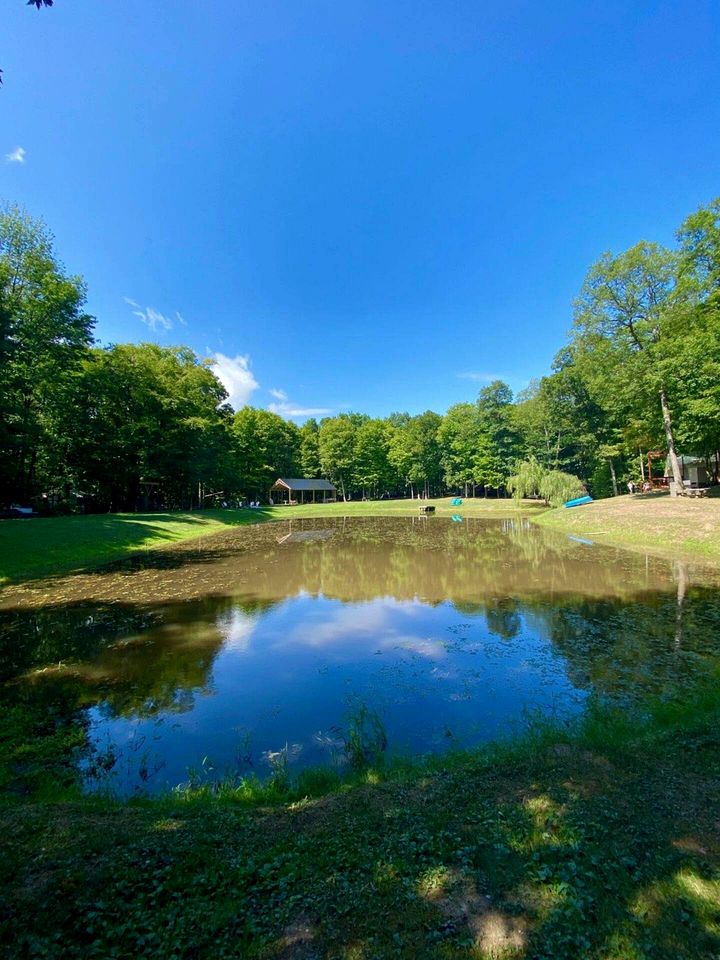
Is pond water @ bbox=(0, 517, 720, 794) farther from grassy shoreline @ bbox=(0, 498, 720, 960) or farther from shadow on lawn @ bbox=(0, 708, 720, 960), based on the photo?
shadow on lawn @ bbox=(0, 708, 720, 960)

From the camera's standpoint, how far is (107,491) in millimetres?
40562

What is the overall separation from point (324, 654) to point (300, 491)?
6198 cm

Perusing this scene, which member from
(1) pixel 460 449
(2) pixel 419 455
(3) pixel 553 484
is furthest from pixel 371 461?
(3) pixel 553 484

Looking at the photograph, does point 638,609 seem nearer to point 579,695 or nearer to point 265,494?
point 579,695

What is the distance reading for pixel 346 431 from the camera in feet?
235

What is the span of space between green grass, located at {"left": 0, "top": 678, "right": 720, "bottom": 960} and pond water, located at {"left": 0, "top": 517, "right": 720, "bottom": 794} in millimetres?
1393

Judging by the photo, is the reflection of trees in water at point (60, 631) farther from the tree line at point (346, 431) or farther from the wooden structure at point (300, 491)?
the wooden structure at point (300, 491)

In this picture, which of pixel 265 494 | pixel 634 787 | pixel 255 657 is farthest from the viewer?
pixel 265 494

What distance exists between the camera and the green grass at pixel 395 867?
92.6 inches

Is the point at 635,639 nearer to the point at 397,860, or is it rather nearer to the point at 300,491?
the point at 397,860

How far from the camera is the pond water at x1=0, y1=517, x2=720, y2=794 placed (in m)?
5.57

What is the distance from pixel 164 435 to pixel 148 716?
127 ft

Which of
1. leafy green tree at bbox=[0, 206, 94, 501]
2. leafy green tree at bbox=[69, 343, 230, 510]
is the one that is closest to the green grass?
leafy green tree at bbox=[0, 206, 94, 501]

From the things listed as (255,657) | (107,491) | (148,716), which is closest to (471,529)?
(255,657)
